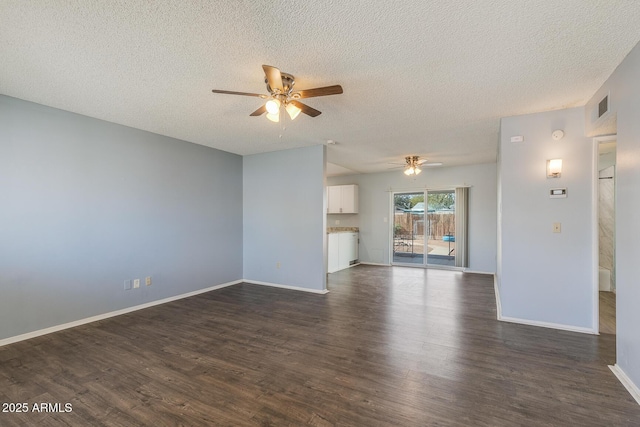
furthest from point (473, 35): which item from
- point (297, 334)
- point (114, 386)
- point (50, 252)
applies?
point (50, 252)

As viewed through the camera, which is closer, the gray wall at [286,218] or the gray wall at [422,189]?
the gray wall at [286,218]

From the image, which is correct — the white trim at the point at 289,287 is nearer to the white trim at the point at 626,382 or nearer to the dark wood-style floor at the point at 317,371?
the dark wood-style floor at the point at 317,371

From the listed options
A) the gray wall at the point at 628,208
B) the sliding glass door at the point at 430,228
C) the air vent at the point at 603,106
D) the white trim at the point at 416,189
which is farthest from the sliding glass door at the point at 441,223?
the gray wall at the point at 628,208

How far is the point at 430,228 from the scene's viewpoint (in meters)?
7.36

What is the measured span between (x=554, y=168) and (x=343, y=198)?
525cm

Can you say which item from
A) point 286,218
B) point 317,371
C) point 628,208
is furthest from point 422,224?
point 317,371

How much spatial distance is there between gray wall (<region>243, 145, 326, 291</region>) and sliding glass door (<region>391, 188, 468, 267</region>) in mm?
3446

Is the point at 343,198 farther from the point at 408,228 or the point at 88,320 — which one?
the point at 88,320

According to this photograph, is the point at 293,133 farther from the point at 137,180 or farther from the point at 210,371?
Result: the point at 210,371

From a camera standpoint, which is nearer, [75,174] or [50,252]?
[50,252]

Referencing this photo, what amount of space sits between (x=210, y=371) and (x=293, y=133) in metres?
3.29

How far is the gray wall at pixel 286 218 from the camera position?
5008 millimetres

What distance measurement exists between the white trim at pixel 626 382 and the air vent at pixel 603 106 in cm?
228

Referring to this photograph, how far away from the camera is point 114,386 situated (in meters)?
2.20
